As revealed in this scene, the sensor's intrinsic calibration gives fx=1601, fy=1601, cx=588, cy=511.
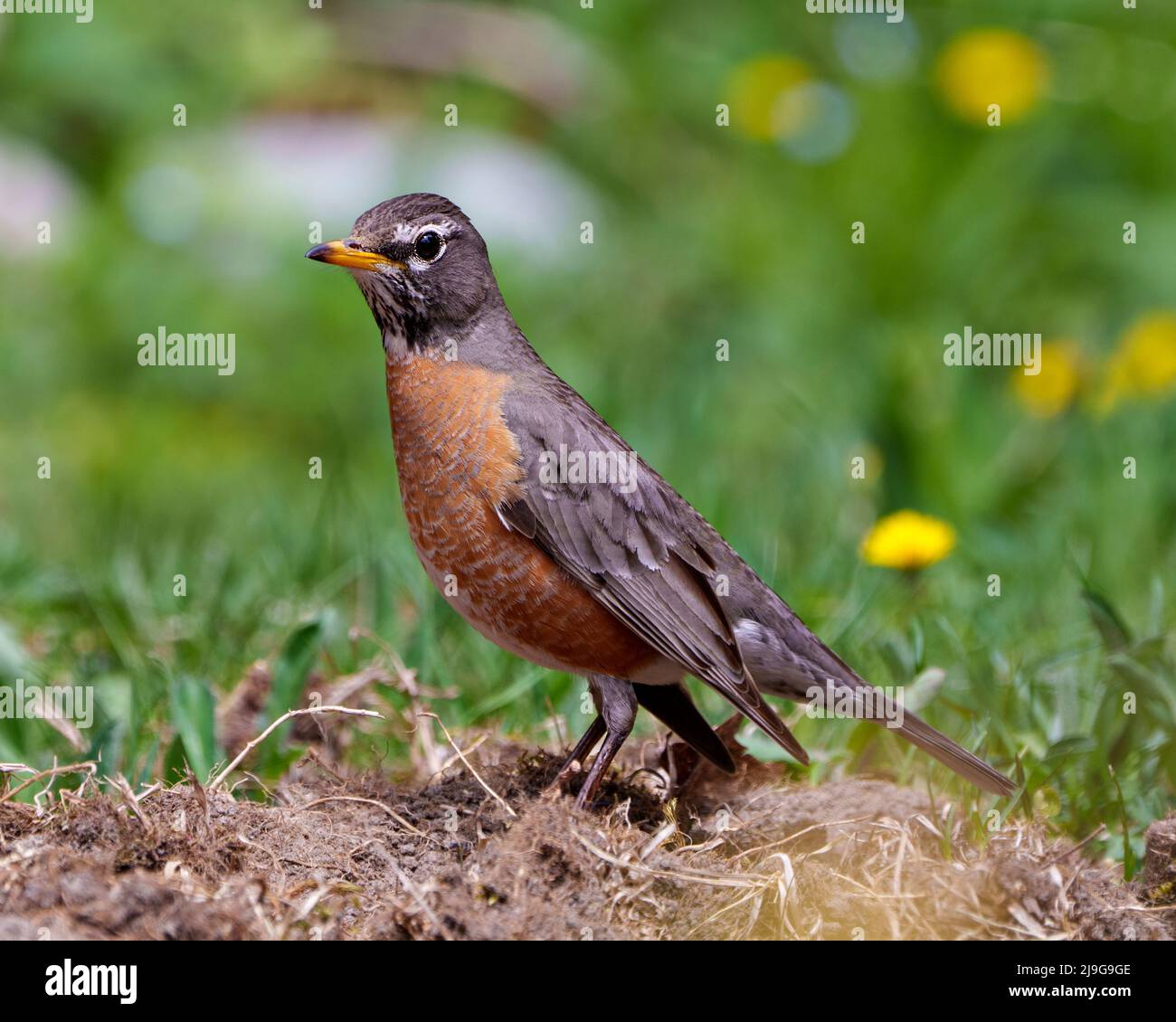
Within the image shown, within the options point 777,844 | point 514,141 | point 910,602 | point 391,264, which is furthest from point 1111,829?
point 514,141

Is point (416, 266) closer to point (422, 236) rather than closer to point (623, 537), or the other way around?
point (422, 236)

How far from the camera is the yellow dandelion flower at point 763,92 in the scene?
1047cm

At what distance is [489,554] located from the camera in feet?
14.4

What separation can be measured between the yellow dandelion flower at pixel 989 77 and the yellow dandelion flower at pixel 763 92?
1.06m

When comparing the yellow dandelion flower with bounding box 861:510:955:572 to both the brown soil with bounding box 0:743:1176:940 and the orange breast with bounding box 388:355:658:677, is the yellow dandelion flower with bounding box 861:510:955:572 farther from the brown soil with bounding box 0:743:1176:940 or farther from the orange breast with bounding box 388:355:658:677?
the brown soil with bounding box 0:743:1176:940

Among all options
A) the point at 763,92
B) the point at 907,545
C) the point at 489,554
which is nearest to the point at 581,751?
the point at 489,554

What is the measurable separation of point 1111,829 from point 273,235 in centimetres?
700

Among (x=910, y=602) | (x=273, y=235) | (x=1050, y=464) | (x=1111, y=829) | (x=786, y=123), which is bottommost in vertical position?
(x=1111, y=829)

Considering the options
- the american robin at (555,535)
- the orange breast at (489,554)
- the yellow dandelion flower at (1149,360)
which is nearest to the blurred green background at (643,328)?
the yellow dandelion flower at (1149,360)

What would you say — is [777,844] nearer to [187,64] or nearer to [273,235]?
[273,235]

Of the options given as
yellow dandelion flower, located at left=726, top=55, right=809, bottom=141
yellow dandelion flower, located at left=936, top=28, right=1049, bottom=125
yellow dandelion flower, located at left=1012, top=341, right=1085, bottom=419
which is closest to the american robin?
yellow dandelion flower, located at left=1012, top=341, right=1085, bottom=419

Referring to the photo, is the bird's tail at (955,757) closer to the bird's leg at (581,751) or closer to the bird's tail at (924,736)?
the bird's tail at (924,736)

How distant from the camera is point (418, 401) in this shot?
15.2 ft

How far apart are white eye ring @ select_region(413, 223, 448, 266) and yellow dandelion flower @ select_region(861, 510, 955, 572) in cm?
207
